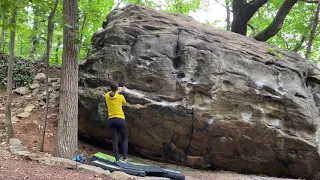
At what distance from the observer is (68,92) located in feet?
20.8

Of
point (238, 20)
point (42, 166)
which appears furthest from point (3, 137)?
point (238, 20)

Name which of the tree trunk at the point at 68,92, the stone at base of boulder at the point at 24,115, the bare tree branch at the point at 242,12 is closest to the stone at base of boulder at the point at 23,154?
the tree trunk at the point at 68,92

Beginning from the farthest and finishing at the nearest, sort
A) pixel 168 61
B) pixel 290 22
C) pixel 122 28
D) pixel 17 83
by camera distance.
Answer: pixel 290 22, pixel 17 83, pixel 122 28, pixel 168 61

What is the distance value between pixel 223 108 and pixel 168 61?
1972 millimetres

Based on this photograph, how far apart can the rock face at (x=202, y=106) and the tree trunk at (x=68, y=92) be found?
1307mm

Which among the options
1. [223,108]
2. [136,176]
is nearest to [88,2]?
[223,108]

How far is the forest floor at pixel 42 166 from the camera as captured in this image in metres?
4.80

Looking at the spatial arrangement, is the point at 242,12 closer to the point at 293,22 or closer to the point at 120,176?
the point at 293,22

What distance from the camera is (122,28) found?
27.2 feet

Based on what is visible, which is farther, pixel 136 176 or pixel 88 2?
pixel 88 2

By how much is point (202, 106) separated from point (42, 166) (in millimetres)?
4056

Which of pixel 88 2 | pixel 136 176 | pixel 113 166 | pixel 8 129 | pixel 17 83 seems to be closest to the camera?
pixel 136 176

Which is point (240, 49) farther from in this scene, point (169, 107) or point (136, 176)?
point (136, 176)

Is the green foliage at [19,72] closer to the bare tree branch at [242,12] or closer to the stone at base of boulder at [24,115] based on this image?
the stone at base of boulder at [24,115]
